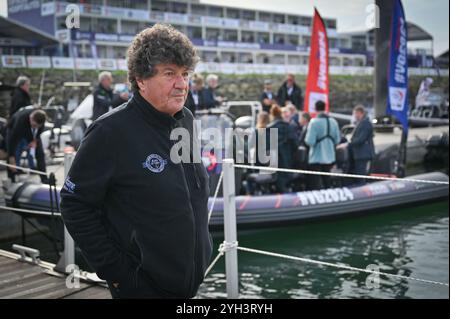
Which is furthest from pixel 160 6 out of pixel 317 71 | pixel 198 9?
pixel 317 71

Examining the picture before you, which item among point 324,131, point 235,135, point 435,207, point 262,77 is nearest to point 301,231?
point 324,131

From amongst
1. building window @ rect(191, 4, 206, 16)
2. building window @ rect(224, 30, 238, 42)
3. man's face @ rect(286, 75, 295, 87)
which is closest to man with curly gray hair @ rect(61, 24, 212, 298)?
man's face @ rect(286, 75, 295, 87)

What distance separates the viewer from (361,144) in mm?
9375

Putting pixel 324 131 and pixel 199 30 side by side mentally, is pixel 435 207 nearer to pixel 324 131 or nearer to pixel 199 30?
pixel 324 131

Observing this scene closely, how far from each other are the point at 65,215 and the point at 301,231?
7159 mm

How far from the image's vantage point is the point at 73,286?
3.91 m

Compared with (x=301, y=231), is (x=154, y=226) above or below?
above

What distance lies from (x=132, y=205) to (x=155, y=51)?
57 cm

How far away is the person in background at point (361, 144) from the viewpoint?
365 inches

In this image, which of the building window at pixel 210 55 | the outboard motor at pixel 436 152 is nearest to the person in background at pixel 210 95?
the outboard motor at pixel 436 152

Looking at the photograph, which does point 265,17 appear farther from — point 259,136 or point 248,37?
point 259,136

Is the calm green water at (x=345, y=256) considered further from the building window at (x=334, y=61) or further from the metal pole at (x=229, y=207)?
the building window at (x=334, y=61)

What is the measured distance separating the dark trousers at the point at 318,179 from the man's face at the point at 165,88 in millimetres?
7076
